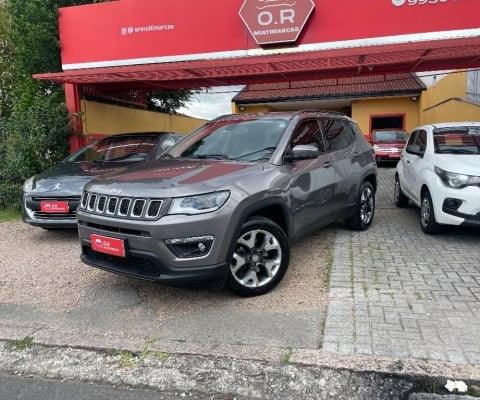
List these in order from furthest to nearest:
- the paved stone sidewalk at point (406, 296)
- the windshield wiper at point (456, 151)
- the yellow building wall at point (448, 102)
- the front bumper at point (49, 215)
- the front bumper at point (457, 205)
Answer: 1. the yellow building wall at point (448, 102)
2. the windshield wiper at point (456, 151)
3. the front bumper at point (49, 215)
4. the front bumper at point (457, 205)
5. the paved stone sidewalk at point (406, 296)

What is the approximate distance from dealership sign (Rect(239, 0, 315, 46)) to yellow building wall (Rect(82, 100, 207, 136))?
418cm

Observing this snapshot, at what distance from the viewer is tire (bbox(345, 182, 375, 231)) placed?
6.19m

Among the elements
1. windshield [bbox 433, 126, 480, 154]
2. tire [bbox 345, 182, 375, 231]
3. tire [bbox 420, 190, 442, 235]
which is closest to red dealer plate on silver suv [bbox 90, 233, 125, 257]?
tire [bbox 345, 182, 375, 231]

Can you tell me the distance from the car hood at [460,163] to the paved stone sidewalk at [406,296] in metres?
0.94

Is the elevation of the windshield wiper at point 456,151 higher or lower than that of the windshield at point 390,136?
lower

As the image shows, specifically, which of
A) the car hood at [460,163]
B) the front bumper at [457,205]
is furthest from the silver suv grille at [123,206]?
the car hood at [460,163]

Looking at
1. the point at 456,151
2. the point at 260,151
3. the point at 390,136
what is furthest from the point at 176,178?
the point at 390,136

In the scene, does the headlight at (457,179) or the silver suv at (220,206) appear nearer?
the silver suv at (220,206)

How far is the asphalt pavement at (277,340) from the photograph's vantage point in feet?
9.17

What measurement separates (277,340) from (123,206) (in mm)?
1673

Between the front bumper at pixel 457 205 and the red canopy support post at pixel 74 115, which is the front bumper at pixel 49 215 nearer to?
the red canopy support post at pixel 74 115

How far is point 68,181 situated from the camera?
5895 millimetres

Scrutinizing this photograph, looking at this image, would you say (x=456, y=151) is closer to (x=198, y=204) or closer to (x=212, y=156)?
(x=212, y=156)

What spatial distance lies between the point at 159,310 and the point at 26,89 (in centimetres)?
842
